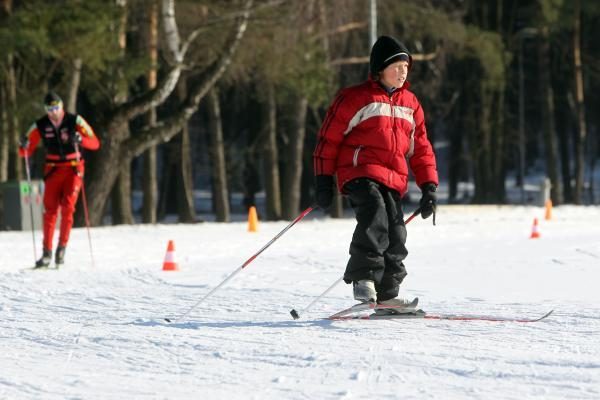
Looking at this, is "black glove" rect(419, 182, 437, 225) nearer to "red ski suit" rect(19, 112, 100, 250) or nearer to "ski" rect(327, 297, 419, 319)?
"ski" rect(327, 297, 419, 319)

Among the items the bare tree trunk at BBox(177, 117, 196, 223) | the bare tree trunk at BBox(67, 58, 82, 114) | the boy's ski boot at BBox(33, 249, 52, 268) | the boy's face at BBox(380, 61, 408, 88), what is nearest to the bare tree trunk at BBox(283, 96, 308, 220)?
the bare tree trunk at BBox(177, 117, 196, 223)

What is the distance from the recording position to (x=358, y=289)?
727 centimetres

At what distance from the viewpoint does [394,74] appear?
7309 millimetres

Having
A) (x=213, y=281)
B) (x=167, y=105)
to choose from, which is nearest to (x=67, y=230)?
(x=213, y=281)

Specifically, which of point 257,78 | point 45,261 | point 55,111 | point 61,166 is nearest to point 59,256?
point 45,261

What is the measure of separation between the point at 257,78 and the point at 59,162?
1549 centimetres

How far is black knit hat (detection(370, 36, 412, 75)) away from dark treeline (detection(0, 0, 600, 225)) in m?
13.7

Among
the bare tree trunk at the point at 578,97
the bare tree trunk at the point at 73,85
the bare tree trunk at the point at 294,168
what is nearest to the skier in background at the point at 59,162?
the bare tree trunk at the point at 73,85

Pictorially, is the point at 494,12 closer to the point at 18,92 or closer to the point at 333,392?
the point at 18,92

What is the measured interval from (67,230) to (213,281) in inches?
87.4

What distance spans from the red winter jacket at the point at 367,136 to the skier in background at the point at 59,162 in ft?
18.0

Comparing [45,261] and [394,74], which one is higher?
[394,74]

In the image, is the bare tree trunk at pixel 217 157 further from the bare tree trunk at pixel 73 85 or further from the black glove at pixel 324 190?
the black glove at pixel 324 190

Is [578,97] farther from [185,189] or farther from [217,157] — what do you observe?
[185,189]
